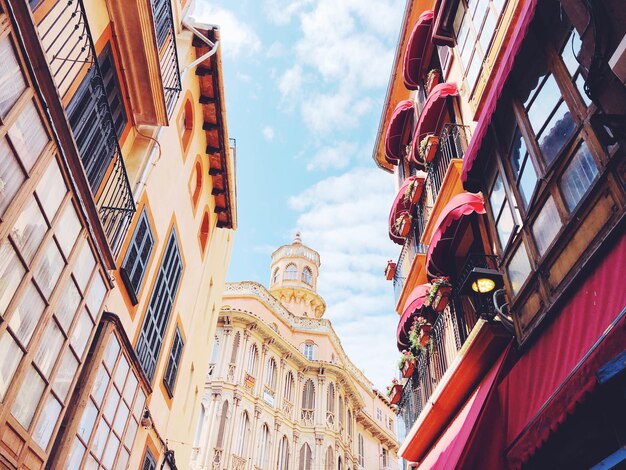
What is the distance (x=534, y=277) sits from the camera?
23.0 feet

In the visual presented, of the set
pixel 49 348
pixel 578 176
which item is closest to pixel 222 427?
pixel 49 348

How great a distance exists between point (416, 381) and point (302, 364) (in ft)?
79.9

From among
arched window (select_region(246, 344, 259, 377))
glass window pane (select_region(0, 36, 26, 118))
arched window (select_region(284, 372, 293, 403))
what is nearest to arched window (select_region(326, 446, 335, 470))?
arched window (select_region(284, 372, 293, 403))

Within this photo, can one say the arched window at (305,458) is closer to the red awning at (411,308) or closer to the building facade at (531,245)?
the red awning at (411,308)

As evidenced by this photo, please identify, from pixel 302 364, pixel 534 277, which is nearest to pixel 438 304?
pixel 534 277

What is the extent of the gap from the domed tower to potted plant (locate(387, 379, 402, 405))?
3280 centimetres

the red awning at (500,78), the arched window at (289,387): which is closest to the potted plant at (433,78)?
the red awning at (500,78)

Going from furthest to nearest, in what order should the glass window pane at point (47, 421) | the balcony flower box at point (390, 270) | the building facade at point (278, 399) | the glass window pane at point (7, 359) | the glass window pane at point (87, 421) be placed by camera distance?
the building facade at point (278, 399)
the balcony flower box at point (390, 270)
the glass window pane at point (87, 421)
the glass window pane at point (47, 421)
the glass window pane at point (7, 359)

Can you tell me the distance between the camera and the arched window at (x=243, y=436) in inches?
1137

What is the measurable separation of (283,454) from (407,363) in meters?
22.0

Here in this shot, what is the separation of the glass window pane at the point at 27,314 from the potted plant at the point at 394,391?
1187 cm

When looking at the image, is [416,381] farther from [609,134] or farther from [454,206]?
[609,134]

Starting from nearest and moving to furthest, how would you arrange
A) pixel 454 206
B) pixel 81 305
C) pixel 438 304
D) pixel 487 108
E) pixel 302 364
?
pixel 81 305, pixel 487 108, pixel 454 206, pixel 438 304, pixel 302 364

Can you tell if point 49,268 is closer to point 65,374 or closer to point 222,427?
point 65,374
